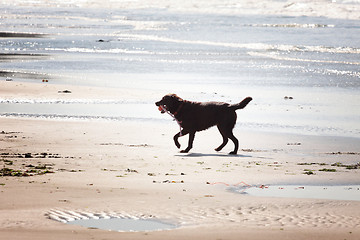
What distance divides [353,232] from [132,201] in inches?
120

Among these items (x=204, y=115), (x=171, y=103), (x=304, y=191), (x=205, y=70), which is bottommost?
(x=304, y=191)

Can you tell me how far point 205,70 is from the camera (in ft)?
114

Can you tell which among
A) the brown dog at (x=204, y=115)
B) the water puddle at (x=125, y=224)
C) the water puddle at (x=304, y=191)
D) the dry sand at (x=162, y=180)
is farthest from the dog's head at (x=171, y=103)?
the water puddle at (x=125, y=224)

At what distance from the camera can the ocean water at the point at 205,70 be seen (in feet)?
69.0

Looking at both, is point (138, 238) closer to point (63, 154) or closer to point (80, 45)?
point (63, 154)

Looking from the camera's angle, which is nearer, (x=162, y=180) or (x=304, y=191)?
(x=304, y=191)

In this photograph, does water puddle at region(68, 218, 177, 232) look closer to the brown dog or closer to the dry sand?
the dry sand

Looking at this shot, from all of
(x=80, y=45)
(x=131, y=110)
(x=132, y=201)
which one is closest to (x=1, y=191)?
(x=132, y=201)

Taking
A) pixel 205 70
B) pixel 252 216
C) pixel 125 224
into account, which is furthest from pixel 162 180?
pixel 205 70

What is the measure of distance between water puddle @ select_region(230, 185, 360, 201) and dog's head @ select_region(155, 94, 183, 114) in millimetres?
4503

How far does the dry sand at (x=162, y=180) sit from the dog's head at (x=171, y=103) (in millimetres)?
838

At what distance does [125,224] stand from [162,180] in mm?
3059

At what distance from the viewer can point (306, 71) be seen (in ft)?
114

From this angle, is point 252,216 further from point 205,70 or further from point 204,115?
point 205,70
